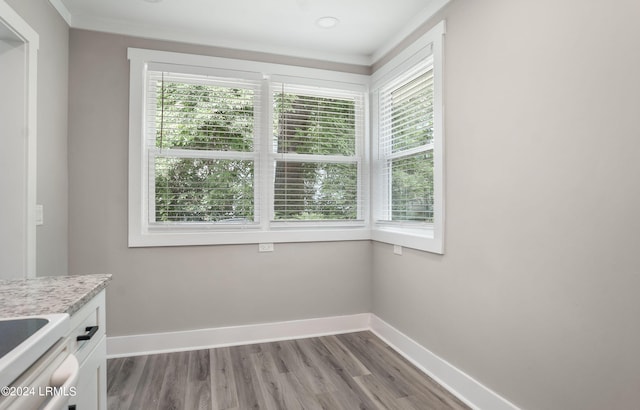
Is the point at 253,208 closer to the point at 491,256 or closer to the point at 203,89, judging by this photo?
the point at 203,89

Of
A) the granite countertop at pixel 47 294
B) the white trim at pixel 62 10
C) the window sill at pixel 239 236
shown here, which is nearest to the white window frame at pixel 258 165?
the window sill at pixel 239 236

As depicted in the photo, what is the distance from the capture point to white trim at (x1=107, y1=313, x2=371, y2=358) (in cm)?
270

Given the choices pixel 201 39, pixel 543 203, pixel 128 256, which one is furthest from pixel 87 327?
pixel 201 39

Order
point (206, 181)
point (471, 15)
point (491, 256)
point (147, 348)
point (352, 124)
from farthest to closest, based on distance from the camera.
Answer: point (352, 124)
point (206, 181)
point (147, 348)
point (471, 15)
point (491, 256)

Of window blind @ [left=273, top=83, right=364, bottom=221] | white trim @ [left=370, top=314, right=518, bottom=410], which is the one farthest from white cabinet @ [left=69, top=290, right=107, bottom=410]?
white trim @ [left=370, top=314, right=518, bottom=410]

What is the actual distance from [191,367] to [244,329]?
1.78 ft

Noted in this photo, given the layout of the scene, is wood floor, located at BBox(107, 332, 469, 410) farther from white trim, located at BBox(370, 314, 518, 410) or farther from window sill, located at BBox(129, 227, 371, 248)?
window sill, located at BBox(129, 227, 371, 248)

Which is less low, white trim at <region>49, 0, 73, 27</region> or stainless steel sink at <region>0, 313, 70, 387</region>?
white trim at <region>49, 0, 73, 27</region>

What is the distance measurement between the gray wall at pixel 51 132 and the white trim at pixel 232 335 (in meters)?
0.77

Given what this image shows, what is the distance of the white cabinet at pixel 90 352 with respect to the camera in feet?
4.01

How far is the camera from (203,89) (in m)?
2.92

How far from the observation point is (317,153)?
3238mm

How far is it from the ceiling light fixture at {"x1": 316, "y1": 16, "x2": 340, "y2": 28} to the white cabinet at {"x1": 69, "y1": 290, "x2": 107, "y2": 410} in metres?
2.35

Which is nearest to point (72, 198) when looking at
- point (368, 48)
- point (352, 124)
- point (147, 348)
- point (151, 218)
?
point (151, 218)
